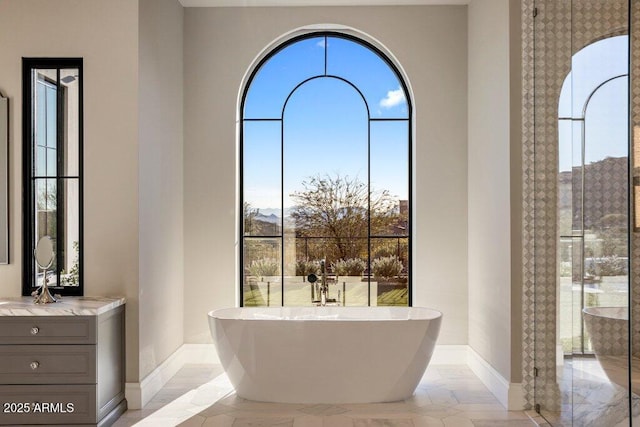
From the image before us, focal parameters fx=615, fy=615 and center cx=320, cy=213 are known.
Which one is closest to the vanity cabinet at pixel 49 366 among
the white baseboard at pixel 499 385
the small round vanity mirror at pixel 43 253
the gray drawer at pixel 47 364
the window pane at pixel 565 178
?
the gray drawer at pixel 47 364

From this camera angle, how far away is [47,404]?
11.1ft

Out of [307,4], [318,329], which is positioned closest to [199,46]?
[307,4]

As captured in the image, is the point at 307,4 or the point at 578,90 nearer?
the point at 578,90

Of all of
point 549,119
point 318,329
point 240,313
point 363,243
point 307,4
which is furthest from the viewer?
point 363,243

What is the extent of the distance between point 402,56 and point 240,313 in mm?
2493

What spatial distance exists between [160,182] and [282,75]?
1761mm

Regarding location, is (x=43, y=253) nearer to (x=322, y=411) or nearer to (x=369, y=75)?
(x=322, y=411)

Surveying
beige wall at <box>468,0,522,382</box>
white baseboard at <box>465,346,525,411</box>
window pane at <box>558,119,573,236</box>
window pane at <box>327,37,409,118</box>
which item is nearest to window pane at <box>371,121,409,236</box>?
window pane at <box>327,37,409,118</box>

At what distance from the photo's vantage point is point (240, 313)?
4.55 meters

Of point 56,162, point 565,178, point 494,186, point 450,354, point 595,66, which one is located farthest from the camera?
point 450,354

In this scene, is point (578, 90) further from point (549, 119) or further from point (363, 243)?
point (363, 243)

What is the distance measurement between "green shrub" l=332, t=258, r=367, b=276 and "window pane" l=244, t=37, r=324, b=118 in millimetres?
1424

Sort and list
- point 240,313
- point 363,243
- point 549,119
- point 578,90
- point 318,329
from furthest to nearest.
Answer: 1. point 363,243
2. point 240,313
3. point 318,329
4. point 549,119
5. point 578,90

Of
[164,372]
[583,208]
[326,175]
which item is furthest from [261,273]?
[583,208]
